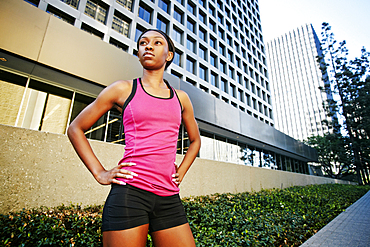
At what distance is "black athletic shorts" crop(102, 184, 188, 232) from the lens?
3.76 feet

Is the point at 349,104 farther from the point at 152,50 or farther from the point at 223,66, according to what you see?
the point at 152,50

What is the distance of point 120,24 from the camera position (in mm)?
19641

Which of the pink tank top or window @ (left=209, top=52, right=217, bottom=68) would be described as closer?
the pink tank top

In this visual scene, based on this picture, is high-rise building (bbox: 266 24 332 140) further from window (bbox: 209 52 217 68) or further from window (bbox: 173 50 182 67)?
window (bbox: 173 50 182 67)

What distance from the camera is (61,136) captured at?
4.55 m

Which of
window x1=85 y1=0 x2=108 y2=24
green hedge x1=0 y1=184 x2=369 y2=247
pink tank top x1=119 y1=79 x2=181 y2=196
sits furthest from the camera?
window x1=85 y1=0 x2=108 y2=24

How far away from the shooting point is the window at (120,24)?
63.3ft

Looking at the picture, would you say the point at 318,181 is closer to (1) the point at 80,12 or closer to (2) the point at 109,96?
(2) the point at 109,96

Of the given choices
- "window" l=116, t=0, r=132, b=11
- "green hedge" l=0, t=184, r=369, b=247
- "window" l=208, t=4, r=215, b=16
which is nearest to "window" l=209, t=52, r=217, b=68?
"window" l=208, t=4, r=215, b=16

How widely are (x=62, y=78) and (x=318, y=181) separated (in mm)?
24073

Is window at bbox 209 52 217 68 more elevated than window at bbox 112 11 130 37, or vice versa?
window at bbox 209 52 217 68

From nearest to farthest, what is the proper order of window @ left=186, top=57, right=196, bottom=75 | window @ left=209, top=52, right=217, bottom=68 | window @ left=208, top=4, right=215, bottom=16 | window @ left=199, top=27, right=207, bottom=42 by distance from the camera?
window @ left=186, top=57, right=196, bottom=75 < window @ left=199, top=27, right=207, bottom=42 < window @ left=209, top=52, right=217, bottom=68 < window @ left=208, top=4, right=215, bottom=16

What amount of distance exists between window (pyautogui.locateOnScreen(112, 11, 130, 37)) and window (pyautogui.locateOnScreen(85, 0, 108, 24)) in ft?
3.02

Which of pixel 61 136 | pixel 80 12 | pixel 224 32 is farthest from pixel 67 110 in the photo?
pixel 224 32
